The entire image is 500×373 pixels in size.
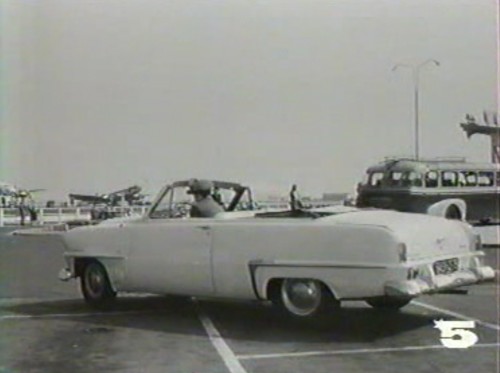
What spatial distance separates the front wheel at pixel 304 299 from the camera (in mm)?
3428

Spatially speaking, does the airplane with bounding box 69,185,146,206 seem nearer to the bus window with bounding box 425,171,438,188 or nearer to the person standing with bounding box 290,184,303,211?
the person standing with bounding box 290,184,303,211

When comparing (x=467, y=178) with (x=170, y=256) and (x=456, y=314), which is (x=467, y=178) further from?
(x=170, y=256)

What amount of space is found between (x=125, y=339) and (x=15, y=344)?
1.55ft

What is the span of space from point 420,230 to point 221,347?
103 cm

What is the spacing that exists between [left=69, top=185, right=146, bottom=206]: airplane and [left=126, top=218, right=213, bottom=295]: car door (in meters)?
0.82

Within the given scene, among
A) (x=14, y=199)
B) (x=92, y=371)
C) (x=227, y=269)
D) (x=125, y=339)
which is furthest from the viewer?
(x=227, y=269)

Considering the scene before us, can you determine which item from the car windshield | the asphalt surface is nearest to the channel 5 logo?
the asphalt surface

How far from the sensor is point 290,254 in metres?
3.43

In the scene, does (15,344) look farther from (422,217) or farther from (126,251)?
(422,217)

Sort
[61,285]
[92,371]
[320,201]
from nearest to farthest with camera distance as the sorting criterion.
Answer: [92,371] < [320,201] < [61,285]

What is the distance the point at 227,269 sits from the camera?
3619 millimetres

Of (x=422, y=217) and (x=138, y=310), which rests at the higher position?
(x=422, y=217)

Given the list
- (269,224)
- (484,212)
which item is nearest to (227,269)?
(269,224)

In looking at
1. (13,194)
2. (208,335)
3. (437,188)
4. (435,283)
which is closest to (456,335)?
(435,283)
